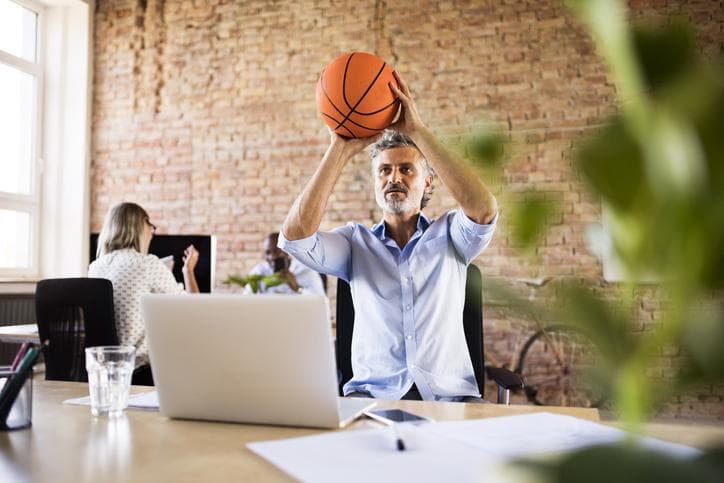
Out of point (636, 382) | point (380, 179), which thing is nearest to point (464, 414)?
point (636, 382)

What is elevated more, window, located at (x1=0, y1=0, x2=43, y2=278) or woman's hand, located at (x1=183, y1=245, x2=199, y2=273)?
window, located at (x1=0, y1=0, x2=43, y2=278)

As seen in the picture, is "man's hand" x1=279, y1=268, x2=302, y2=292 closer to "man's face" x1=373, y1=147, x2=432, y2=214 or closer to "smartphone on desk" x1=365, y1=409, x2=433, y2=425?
"man's face" x1=373, y1=147, x2=432, y2=214

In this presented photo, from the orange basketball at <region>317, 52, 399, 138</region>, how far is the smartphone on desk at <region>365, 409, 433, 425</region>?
1025 mm

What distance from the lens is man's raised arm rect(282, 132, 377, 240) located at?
6.54ft

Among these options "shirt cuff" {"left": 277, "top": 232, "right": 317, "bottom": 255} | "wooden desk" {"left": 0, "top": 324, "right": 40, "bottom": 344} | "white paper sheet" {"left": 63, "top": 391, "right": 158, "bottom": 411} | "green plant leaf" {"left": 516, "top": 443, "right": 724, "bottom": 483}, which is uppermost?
"shirt cuff" {"left": 277, "top": 232, "right": 317, "bottom": 255}

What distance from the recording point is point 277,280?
4277 mm

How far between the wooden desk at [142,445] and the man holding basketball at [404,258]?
664 millimetres

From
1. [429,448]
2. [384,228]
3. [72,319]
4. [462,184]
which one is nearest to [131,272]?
[72,319]

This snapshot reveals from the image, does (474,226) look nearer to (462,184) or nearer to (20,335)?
(462,184)

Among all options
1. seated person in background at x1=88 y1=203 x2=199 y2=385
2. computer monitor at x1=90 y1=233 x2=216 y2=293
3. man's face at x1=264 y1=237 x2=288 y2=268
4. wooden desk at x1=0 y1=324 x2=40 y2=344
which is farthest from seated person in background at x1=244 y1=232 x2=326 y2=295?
wooden desk at x1=0 y1=324 x2=40 y2=344

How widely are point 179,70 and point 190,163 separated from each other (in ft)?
2.86

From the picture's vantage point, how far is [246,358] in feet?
3.51

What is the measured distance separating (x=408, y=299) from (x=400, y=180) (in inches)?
16.7

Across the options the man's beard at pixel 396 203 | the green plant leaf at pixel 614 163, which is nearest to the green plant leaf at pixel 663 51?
the green plant leaf at pixel 614 163
